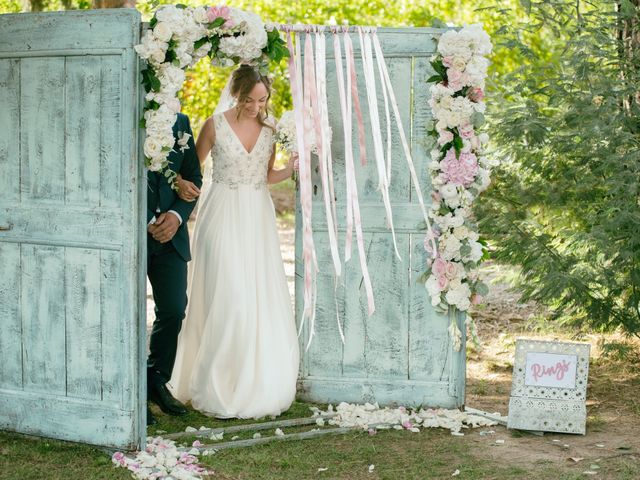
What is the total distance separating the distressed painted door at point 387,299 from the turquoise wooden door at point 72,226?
4.64 feet

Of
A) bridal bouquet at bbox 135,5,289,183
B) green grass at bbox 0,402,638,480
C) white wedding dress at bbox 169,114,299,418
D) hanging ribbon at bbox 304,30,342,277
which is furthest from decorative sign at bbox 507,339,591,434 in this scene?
bridal bouquet at bbox 135,5,289,183

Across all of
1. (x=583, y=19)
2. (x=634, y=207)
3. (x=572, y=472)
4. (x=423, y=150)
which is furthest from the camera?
(x=583, y=19)

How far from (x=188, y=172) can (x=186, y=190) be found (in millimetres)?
227

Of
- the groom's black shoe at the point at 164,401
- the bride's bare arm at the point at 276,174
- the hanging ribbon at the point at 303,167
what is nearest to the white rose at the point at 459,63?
the hanging ribbon at the point at 303,167

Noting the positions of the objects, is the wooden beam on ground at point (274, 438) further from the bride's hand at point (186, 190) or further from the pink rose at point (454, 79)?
the pink rose at point (454, 79)

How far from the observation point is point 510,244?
270 inches

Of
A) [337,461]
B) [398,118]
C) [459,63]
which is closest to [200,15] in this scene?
[398,118]

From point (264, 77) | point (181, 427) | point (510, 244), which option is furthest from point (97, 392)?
point (510, 244)

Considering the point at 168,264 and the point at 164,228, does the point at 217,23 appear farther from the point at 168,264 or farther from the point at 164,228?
the point at 168,264

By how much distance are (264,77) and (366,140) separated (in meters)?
0.70

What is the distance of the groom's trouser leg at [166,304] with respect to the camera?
548 centimetres

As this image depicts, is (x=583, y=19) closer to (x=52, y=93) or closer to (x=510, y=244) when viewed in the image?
(x=510, y=244)

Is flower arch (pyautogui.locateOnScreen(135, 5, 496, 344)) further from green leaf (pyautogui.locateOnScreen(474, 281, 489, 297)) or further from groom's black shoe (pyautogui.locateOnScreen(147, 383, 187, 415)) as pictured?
groom's black shoe (pyautogui.locateOnScreen(147, 383, 187, 415))

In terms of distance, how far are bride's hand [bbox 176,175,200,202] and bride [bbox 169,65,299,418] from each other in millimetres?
346
